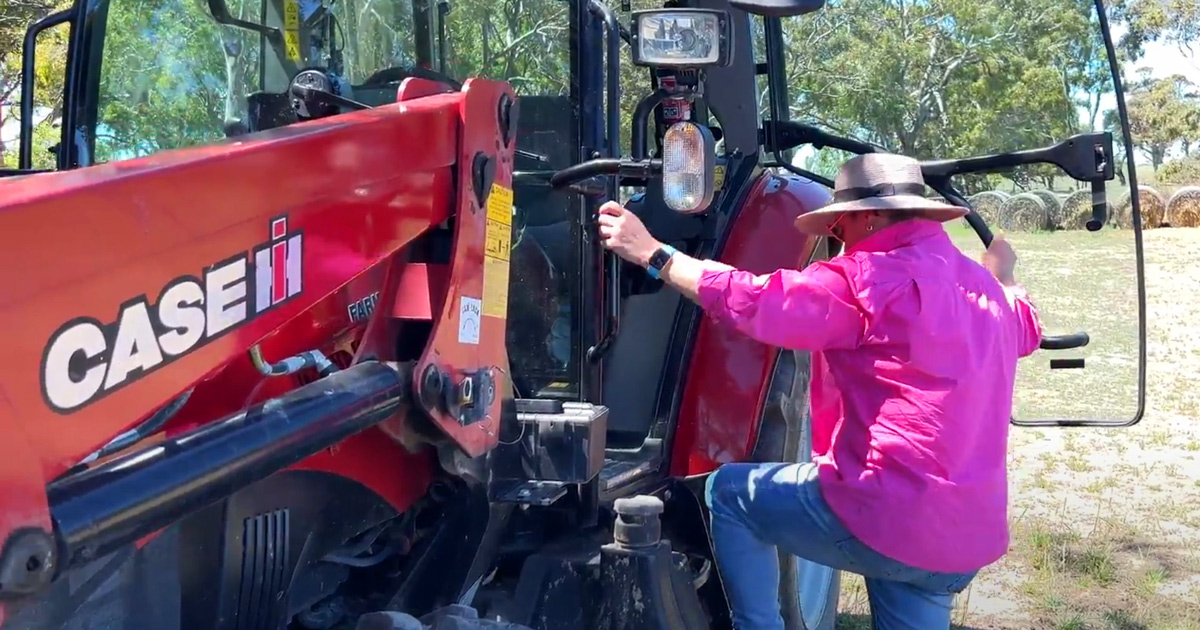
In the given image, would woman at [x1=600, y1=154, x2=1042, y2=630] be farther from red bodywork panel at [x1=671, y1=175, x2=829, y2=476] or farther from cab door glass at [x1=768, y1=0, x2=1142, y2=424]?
cab door glass at [x1=768, y1=0, x2=1142, y2=424]

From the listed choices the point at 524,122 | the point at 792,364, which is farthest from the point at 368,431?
the point at 792,364

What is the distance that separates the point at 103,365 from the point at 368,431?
0.82m

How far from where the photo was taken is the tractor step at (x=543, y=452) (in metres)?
2.61

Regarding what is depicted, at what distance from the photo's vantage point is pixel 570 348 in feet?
9.75

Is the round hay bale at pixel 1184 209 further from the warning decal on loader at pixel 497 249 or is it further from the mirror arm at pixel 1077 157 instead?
the warning decal on loader at pixel 497 249

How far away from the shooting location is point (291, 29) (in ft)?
9.78

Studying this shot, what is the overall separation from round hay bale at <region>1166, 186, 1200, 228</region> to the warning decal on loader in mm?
21421

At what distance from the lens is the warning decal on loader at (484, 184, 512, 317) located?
243 centimetres

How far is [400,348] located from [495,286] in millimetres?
284

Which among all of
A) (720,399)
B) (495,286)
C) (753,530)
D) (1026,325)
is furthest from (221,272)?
(1026,325)

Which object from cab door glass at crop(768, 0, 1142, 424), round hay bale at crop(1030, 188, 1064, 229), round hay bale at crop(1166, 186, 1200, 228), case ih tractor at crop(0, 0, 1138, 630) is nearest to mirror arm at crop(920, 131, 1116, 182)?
case ih tractor at crop(0, 0, 1138, 630)

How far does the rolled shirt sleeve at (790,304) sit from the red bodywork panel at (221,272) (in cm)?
48

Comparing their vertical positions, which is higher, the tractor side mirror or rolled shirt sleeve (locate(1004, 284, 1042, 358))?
the tractor side mirror

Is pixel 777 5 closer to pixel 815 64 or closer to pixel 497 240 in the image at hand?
pixel 497 240
